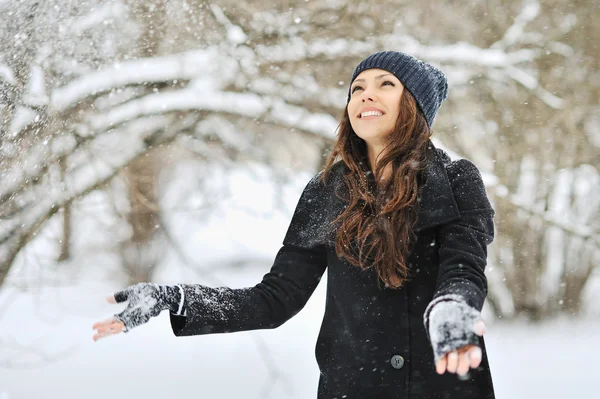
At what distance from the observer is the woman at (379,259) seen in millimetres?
1308

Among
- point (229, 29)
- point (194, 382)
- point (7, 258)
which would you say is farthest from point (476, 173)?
point (7, 258)

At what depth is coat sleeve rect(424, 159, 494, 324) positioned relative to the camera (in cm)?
111

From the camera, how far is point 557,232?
3889 mm

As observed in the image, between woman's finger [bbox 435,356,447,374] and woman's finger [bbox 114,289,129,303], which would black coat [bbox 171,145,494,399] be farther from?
woman's finger [bbox 435,356,447,374]

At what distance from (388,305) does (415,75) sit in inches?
21.5

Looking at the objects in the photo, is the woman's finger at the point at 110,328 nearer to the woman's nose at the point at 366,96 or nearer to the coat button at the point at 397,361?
the coat button at the point at 397,361

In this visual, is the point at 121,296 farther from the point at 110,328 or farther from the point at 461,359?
the point at 461,359

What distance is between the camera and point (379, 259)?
133cm

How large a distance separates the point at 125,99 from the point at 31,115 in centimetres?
58

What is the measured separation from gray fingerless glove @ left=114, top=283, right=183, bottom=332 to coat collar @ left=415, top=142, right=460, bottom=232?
0.56 meters

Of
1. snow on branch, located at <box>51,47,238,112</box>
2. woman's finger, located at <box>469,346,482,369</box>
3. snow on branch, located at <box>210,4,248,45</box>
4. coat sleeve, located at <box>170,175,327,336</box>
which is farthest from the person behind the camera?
snow on branch, located at <box>210,4,248,45</box>

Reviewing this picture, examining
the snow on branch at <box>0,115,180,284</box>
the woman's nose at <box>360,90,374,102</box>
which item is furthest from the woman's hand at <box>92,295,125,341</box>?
the snow on branch at <box>0,115,180,284</box>

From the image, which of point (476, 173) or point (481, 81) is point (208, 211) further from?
point (476, 173)

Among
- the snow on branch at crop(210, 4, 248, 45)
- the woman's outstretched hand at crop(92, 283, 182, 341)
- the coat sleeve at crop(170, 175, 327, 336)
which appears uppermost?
the snow on branch at crop(210, 4, 248, 45)
